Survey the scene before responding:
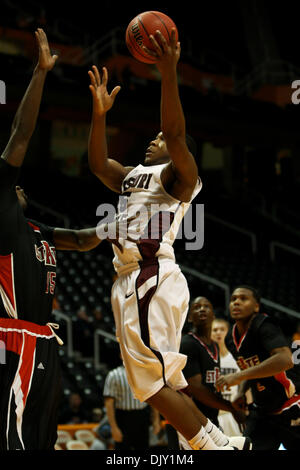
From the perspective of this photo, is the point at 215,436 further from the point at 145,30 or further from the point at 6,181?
the point at 145,30

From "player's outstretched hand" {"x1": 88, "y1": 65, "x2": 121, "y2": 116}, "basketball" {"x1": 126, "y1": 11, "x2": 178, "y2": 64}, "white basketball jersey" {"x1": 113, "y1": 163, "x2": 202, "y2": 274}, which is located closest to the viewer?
"white basketball jersey" {"x1": 113, "y1": 163, "x2": 202, "y2": 274}

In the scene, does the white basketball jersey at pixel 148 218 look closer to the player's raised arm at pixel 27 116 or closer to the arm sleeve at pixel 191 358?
the player's raised arm at pixel 27 116

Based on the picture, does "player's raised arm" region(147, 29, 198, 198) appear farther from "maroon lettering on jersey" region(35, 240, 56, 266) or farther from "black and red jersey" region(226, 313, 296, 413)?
"black and red jersey" region(226, 313, 296, 413)

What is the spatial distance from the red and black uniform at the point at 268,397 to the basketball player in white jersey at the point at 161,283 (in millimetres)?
1098

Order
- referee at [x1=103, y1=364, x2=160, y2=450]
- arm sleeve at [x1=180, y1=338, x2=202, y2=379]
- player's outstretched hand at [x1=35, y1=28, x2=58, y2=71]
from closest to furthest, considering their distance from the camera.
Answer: player's outstretched hand at [x1=35, y1=28, x2=58, y2=71] < arm sleeve at [x1=180, y1=338, x2=202, y2=379] < referee at [x1=103, y1=364, x2=160, y2=450]

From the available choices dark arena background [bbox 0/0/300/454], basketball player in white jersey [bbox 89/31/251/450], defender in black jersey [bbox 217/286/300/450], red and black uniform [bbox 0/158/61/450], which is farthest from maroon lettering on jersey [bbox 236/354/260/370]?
dark arena background [bbox 0/0/300/454]

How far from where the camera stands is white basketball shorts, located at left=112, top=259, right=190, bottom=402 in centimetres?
375

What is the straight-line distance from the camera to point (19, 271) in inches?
141

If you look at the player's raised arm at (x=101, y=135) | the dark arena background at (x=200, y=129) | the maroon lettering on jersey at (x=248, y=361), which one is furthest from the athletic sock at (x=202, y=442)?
the dark arena background at (x=200, y=129)

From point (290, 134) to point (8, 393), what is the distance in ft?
61.1

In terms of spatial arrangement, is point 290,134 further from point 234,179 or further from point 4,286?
point 4,286

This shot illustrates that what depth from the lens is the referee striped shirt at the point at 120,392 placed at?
7.91 meters

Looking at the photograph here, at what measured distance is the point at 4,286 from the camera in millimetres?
3557
